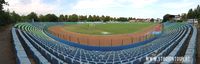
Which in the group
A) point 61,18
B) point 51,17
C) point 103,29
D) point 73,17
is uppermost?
point 51,17

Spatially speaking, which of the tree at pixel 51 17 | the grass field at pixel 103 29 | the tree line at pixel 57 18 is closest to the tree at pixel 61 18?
the tree line at pixel 57 18

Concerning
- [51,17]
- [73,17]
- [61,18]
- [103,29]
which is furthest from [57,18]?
[103,29]

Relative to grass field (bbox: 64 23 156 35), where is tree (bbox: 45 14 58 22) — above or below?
above

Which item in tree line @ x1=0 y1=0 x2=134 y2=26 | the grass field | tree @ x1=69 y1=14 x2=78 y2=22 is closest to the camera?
the grass field

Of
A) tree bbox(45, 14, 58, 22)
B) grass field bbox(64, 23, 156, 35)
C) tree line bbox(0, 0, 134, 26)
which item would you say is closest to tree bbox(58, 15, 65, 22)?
tree line bbox(0, 0, 134, 26)

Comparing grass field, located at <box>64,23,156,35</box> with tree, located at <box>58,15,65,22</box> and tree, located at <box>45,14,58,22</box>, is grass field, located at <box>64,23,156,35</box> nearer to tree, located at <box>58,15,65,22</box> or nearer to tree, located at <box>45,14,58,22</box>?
tree, located at <box>45,14,58,22</box>

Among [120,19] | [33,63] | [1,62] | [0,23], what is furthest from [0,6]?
[120,19]

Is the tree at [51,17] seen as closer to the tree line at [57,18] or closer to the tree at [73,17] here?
the tree line at [57,18]

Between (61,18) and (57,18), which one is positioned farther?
(61,18)

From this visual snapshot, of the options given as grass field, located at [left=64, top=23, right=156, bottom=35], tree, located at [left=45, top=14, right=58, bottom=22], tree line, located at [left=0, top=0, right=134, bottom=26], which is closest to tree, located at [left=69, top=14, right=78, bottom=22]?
tree line, located at [left=0, top=0, right=134, bottom=26]

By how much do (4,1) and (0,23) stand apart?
8.90 m

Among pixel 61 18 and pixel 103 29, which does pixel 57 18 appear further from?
pixel 103 29

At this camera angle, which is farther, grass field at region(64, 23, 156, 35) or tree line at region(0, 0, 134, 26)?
tree line at region(0, 0, 134, 26)

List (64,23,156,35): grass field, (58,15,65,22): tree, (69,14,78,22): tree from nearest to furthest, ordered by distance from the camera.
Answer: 1. (64,23,156,35): grass field
2. (58,15,65,22): tree
3. (69,14,78,22): tree
